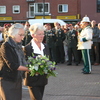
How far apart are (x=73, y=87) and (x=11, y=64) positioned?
4677mm

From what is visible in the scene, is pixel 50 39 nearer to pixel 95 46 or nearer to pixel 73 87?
pixel 95 46

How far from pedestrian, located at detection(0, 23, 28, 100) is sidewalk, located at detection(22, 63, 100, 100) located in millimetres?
3017

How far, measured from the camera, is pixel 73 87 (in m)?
8.65

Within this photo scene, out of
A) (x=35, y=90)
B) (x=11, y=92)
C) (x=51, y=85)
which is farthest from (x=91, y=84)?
(x=11, y=92)

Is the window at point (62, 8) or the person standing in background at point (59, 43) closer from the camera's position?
the person standing in background at point (59, 43)

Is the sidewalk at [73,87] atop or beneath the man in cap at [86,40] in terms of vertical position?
beneath

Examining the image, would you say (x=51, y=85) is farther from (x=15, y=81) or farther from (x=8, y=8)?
(x=8, y=8)

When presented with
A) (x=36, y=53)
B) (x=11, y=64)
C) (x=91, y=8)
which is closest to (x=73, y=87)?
(x=36, y=53)

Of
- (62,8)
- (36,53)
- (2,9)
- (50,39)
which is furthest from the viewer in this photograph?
(2,9)

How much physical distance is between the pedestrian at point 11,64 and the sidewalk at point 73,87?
9.90 ft

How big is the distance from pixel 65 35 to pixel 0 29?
208 inches

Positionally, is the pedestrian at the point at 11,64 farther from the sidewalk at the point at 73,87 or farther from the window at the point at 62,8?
the window at the point at 62,8

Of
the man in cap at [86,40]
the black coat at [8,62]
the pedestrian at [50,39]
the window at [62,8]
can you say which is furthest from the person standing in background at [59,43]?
the window at [62,8]

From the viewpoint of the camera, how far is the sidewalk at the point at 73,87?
7.49m
